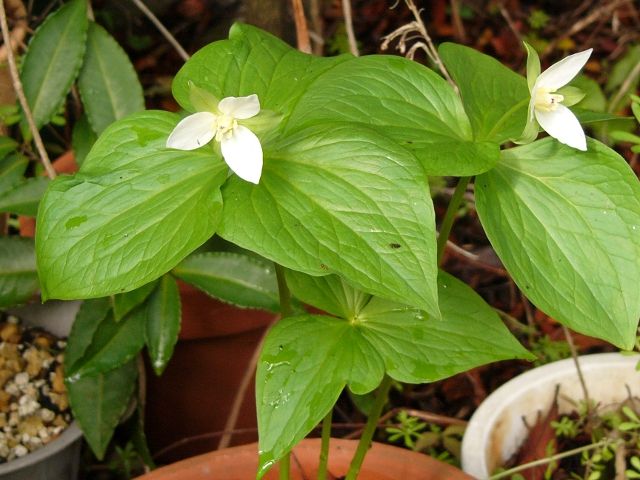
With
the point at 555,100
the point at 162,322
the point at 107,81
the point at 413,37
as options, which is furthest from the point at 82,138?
the point at 555,100

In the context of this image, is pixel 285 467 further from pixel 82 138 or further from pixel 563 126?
pixel 82 138

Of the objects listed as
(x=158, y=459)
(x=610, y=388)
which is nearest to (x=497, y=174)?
(x=610, y=388)

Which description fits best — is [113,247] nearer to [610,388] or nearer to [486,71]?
[486,71]

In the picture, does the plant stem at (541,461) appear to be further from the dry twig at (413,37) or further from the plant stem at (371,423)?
the dry twig at (413,37)

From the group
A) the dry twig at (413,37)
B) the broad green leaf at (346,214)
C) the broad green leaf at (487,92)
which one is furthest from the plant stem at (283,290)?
the dry twig at (413,37)

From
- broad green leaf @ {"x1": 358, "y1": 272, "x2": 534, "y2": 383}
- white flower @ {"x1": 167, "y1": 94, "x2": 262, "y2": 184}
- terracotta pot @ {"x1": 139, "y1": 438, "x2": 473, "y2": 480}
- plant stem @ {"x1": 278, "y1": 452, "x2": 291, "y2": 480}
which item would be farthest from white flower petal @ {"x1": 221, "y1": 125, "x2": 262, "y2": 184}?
terracotta pot @ {"x1": 139, "y1": 438, "x2": 473, "y2": 480}

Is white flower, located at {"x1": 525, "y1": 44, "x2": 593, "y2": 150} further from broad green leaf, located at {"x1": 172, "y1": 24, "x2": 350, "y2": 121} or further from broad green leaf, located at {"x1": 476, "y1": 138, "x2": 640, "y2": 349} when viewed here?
broad green leaf, located at {"x1": 172, "y1": 24, "x2": 350, "y2": 121}
